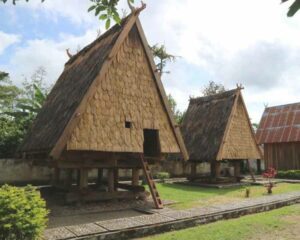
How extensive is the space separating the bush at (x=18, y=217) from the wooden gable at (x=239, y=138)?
12853mm

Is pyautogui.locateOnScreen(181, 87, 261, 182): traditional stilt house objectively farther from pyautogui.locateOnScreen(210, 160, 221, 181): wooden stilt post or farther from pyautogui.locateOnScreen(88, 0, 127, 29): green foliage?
pyautogui.locateOnScreen(88, 0, 127, 29): green foliage

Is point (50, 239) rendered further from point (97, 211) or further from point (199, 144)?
point (199, 144)

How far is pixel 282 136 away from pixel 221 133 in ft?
39.1

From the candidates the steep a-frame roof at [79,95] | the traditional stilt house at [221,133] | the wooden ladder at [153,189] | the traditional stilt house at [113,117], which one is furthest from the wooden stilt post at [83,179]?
the traditional stilt house at [221,133]

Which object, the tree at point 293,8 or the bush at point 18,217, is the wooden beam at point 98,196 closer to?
the bush at point 18,217

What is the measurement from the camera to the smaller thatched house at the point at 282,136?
92.0 feet

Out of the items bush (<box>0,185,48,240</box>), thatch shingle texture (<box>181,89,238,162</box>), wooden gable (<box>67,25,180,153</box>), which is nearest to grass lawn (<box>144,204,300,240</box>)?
bush (<box>0,185,48,240</box>)

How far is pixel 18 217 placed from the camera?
6211mm

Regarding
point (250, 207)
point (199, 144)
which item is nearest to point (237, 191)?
point (199, 144)

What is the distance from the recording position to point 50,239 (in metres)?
7.39

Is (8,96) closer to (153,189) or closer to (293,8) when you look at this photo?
(153,189)

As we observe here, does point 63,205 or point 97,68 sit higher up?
point 97,68

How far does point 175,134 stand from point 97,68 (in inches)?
142

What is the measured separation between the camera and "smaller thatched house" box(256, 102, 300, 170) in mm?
28031
